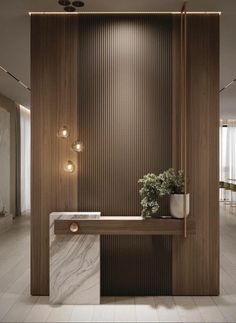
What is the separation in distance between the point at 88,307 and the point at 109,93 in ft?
6.95

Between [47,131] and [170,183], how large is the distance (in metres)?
1.36

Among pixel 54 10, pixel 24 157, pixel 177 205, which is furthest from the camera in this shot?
pixel 24 157

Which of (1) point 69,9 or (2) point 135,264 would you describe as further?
(2) point 135,264

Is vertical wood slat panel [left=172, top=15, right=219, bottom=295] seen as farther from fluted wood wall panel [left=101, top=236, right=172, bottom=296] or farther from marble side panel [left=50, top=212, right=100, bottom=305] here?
marble side panel [left=50, top=212, right=100, bottom=305]

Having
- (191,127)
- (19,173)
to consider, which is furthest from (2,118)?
(191,127)

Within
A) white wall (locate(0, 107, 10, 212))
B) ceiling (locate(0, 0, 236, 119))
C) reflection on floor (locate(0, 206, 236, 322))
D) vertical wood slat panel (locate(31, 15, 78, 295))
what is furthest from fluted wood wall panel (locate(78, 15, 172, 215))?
white wall (locate(0, 107, 10, 212))

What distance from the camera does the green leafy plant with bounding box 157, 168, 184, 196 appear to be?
3.91 metres

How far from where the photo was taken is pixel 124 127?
166 inches

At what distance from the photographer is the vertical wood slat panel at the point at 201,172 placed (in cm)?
417

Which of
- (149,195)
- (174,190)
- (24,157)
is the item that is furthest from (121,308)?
(24,157)

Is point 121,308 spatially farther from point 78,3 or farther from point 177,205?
point 78,3

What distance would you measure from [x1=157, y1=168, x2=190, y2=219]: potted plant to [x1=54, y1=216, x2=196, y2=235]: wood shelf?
0.11 meters

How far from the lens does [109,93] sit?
4215 millimetres

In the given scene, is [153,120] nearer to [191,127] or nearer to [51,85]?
[191,127]
